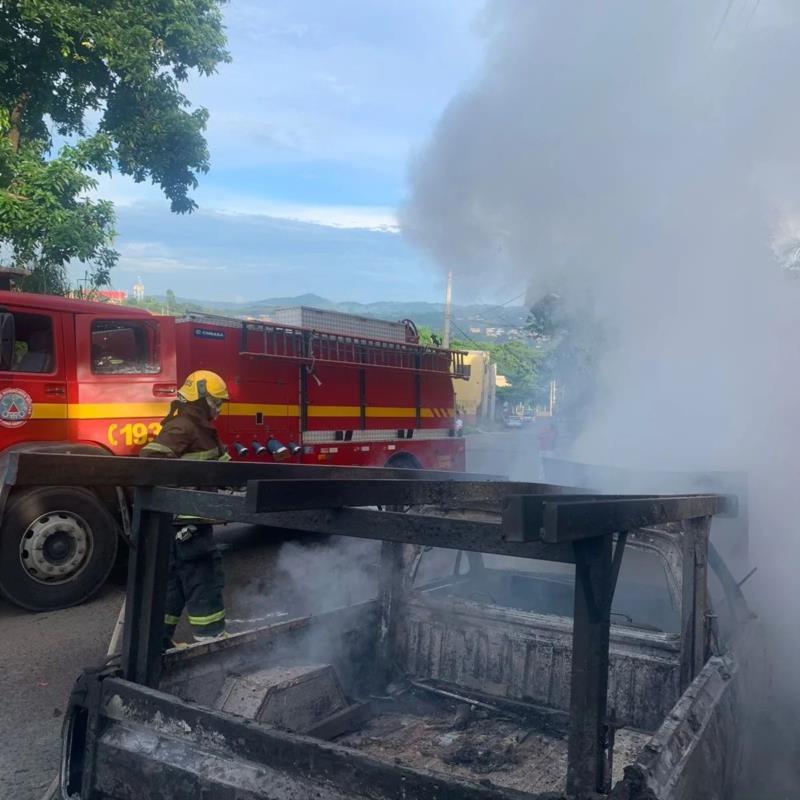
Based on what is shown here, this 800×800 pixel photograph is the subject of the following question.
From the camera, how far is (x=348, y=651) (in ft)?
11.3

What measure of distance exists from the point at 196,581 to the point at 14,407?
113 inches

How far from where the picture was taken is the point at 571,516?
159cm

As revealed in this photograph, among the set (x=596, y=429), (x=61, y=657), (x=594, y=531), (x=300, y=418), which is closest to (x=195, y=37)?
(x=300, y=418)

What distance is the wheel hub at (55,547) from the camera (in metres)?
5.92

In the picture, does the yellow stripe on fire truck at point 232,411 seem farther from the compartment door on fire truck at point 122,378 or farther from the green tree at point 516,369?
the green tree at point 516,369

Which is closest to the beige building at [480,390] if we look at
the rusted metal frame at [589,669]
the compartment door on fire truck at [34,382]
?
the compartment door on fire truck at [34,382]

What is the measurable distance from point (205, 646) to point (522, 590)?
1869 mm

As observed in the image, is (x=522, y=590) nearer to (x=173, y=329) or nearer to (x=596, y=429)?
(x=596, y=429)

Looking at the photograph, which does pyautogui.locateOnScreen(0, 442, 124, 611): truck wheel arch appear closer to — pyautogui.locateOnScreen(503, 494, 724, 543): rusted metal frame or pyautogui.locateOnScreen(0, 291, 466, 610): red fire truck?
pyautogui.locateOnScreen(0, 291, 466, 610): red fire truck

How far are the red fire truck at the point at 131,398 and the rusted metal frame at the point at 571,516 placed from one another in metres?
4.07

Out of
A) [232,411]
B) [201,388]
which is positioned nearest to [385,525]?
[201,388]

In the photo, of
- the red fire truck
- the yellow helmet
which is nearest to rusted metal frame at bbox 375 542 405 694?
the yellow helmet

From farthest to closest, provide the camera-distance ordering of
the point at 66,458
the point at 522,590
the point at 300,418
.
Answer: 1. the point at 300,418
2. the point at 522,590
3. the point at 66,458

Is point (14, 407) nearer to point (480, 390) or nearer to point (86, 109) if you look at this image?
point (86, 109)
